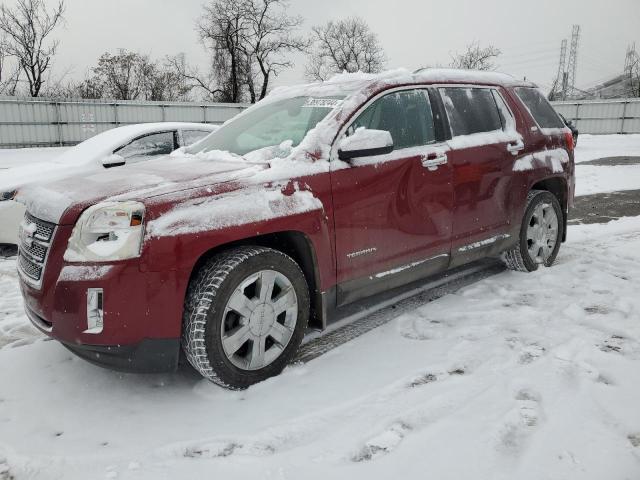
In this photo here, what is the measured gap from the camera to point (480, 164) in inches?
161

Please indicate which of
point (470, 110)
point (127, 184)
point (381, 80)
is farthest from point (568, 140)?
point (127, 184)

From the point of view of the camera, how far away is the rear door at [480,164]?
13.1 ft

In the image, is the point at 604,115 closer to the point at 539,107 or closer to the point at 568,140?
the point at 568,140

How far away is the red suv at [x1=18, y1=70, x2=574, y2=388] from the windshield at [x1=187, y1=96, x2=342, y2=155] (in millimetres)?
17

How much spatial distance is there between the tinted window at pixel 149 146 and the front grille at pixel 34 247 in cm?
355

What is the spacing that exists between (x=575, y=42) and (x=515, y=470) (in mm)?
81394

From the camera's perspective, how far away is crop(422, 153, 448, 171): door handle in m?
3.68

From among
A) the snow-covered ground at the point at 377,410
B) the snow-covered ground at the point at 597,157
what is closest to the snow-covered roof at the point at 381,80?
the snow-covered ground at the point at 377,410

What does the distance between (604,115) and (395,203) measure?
29720mm

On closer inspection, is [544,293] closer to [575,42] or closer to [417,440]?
[417,440]

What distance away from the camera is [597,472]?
2.14 m

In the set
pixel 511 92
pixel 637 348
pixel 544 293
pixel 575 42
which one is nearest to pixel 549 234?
pixel 544 293

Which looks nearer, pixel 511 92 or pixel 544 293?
pixel 544 293

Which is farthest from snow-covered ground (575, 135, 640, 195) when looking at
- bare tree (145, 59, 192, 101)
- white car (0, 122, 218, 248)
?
bare tree (145, 59, 192, 101)
